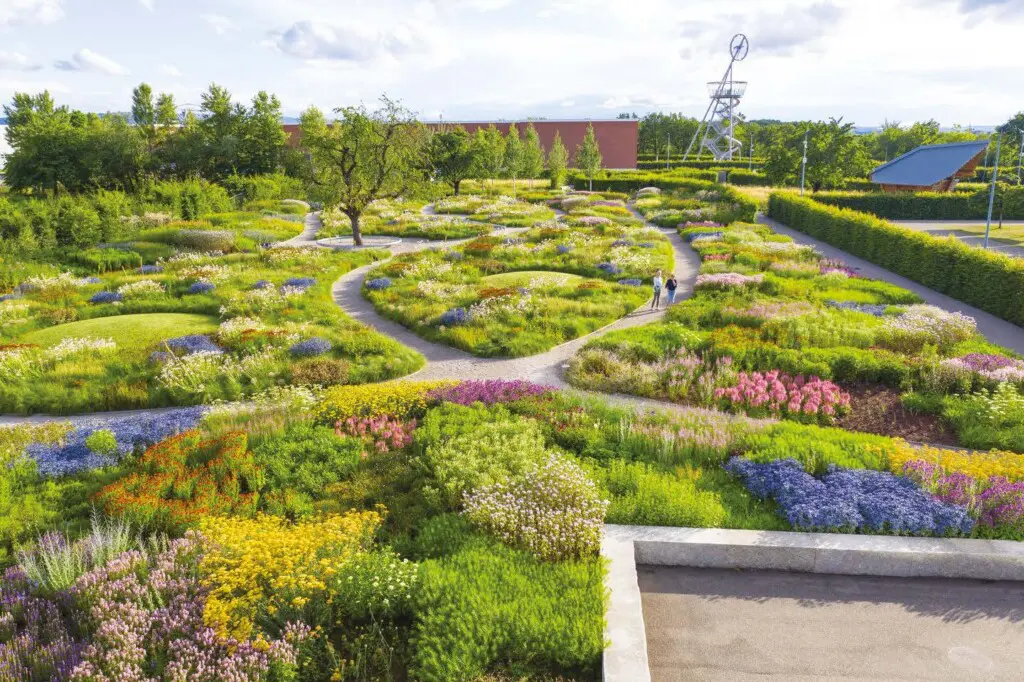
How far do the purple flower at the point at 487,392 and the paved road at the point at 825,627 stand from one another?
4.44 meters

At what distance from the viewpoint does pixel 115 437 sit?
31.2 ft

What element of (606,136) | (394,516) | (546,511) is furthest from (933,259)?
(606,136)

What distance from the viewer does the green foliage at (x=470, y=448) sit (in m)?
7.66

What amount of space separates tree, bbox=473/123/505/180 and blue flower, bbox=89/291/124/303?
3545cm

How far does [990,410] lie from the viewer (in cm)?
1034

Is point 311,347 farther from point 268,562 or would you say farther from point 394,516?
point 268,562

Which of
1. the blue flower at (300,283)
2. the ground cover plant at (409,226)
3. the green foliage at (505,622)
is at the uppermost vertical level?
the ground cover plant at (409,226)

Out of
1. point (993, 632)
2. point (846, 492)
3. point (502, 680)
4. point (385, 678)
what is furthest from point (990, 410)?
point (385, 678)

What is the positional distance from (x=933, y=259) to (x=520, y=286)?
46.1 feet

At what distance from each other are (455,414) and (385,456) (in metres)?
1.31

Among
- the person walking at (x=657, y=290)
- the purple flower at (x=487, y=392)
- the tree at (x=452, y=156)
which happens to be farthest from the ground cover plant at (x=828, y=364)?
the tree at (x=452, y=156)

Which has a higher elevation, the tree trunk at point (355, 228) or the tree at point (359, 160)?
the tree at point (359, 160)

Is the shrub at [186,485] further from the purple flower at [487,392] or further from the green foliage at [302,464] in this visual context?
the purple flower at [487,392]

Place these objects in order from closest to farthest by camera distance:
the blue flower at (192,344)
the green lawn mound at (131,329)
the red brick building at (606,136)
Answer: the blue flower at (192,344) < the green lawn mound at (131,329) < the red brick building at (606,136)
